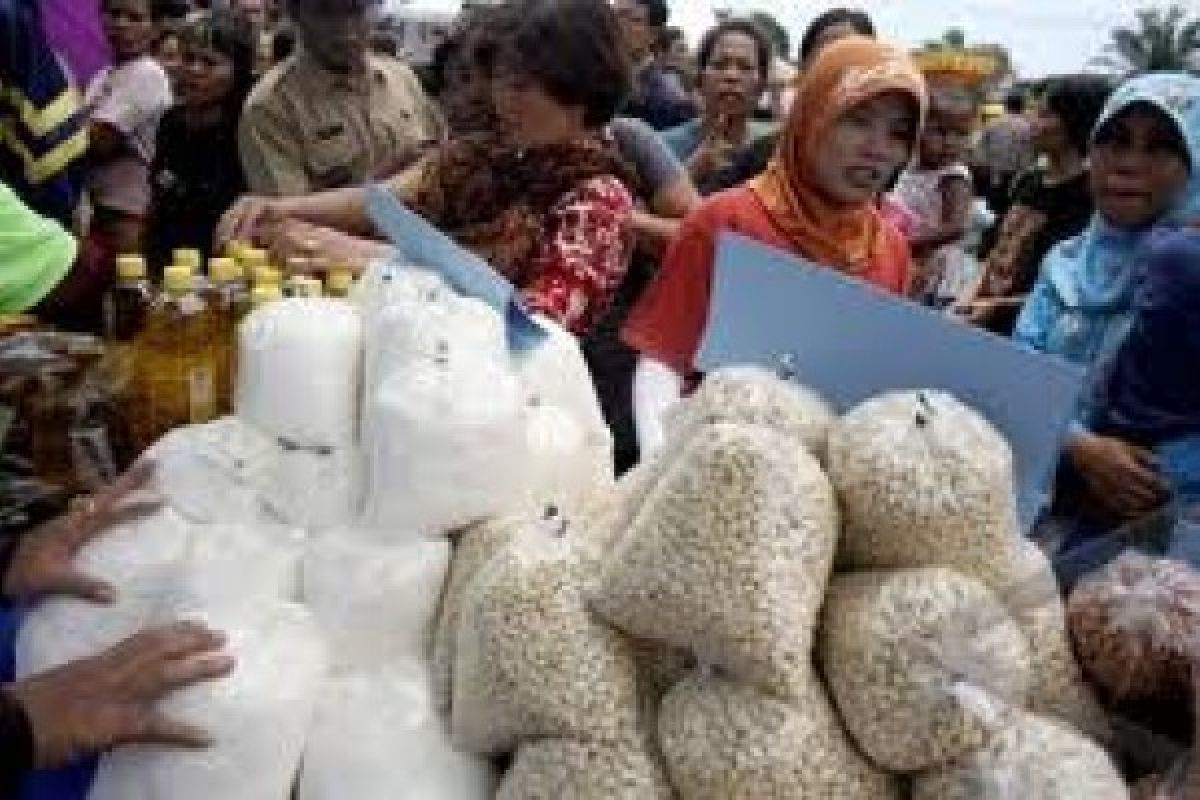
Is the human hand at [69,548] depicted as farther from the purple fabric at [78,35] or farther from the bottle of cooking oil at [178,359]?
the purple fabric at [78,35]

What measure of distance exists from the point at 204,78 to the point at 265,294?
3340 millimetres

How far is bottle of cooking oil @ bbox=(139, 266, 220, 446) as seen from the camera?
64.6 inches

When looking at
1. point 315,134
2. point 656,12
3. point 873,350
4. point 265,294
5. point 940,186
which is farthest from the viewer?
point 656,12

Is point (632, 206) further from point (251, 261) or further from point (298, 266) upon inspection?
point (251, 261)

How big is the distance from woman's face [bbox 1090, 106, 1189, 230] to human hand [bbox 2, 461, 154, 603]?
1.85 m

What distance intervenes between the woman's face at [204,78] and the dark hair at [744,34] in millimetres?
1519

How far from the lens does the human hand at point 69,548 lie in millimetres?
1281

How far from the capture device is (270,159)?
3812 mm

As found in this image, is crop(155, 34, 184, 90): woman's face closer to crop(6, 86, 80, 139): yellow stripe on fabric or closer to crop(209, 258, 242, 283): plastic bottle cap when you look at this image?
crop(6, 86, 80, 139): yellow stripe on fabric

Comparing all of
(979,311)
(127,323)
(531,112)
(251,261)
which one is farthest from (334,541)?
(979,311)

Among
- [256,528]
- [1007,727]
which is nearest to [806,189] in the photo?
[256,528]

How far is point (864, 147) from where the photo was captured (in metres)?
2.46

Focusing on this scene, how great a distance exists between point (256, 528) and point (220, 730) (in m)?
0.20

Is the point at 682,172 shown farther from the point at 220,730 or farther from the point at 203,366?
the point at 220,730
